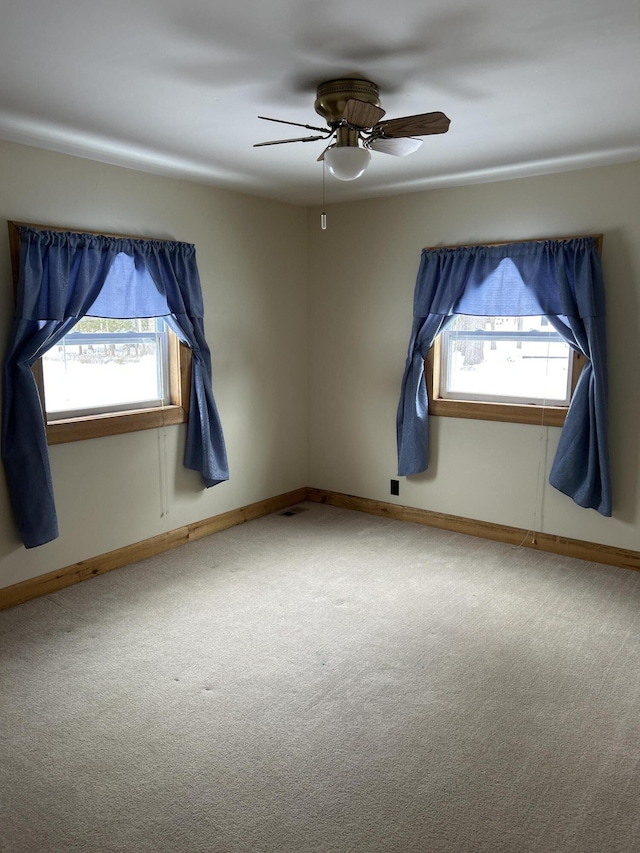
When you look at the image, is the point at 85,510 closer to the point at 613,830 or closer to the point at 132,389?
the point at 132,389

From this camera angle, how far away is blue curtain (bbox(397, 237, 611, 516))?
4.03m

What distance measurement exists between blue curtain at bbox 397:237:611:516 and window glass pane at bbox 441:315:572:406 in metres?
→ 0.17

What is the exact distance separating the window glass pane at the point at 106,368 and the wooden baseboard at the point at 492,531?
71.2 inches

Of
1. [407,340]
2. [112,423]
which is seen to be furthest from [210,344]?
[407,340]

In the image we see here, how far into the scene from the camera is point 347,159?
2.77 m

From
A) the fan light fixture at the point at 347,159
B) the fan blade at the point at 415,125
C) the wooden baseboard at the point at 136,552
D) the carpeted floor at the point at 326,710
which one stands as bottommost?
the carpeted floor at the point at 326,710

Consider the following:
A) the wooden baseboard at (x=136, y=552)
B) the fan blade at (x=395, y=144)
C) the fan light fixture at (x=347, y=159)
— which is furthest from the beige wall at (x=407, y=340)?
the fan light fixture at (x=347, y=159)

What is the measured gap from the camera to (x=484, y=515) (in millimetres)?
4773

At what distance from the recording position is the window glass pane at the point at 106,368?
12.7 feet

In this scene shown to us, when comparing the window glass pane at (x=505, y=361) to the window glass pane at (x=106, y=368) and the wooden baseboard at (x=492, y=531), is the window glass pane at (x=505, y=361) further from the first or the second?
the window glass pane at (x=106, y=368)

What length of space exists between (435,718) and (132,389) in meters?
2.76

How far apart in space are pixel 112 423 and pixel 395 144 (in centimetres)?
234

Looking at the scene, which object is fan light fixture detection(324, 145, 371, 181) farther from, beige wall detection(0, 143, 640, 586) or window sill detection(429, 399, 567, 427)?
window sill detection(429, 399, 567, 427)

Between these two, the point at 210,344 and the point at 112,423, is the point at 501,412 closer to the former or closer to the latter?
the point at 210,344
